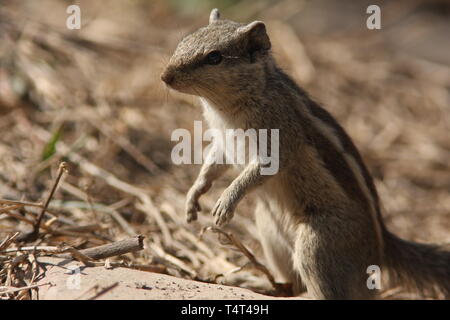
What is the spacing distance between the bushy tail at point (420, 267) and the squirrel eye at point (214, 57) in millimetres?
1627

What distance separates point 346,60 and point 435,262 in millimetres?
4631

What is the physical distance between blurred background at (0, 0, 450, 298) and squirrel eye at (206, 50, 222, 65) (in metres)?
1.19

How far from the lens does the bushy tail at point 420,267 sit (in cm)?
432

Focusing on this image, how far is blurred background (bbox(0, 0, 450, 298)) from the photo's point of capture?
475 centimetres

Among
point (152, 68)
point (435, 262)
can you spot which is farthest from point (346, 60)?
point (435, 262)

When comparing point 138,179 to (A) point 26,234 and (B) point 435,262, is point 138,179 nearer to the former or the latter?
(A) point 26,234

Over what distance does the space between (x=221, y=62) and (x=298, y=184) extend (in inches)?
35.9

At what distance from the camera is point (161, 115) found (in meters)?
6.84

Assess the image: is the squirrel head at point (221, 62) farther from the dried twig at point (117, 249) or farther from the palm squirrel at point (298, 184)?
the dried twig at point (117, 249)

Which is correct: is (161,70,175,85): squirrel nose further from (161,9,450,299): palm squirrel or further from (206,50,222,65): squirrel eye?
(206,50,222,65): squirrel eye

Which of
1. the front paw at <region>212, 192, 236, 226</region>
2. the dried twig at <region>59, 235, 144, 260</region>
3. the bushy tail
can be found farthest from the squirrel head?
the bushy tail

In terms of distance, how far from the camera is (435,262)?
14.3 feet

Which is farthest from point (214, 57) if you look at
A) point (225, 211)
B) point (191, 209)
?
point (191, 209)

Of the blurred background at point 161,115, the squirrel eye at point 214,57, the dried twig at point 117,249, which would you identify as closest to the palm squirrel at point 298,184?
the squirrel eye at point 214,57
